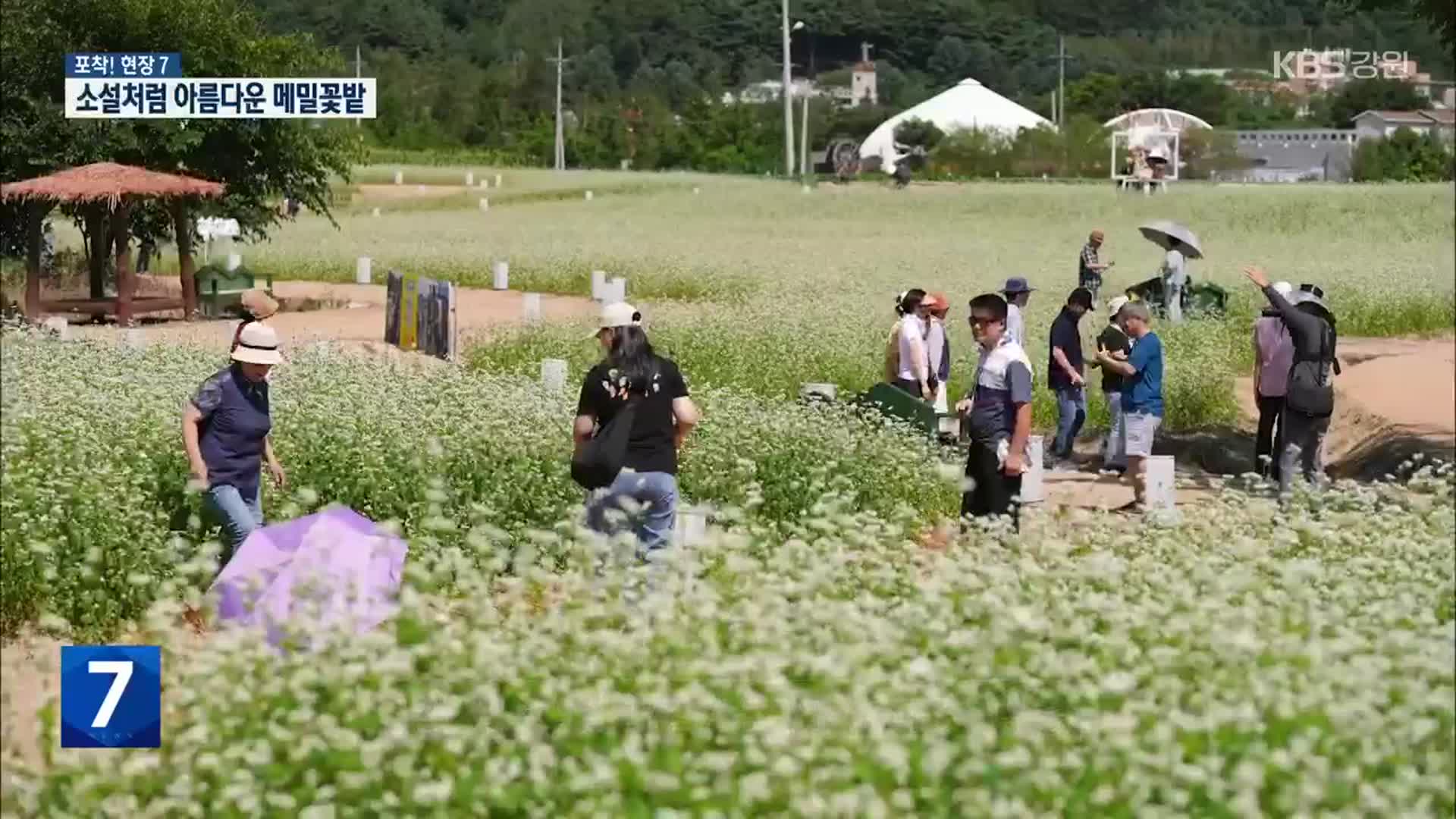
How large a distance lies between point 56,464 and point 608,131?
291ft

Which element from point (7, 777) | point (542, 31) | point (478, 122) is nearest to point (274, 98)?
point (7, 777)

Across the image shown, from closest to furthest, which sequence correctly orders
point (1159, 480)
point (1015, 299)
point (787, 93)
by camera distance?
1. point (1159, 480)
2. point (1015, 299)
3. point (787, 93)

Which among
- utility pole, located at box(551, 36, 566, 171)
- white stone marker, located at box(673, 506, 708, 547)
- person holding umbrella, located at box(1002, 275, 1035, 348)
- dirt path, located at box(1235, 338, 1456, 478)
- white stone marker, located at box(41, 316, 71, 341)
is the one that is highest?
utility pole, located at box(551, 36, 566, 171)

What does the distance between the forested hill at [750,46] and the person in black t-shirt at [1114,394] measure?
7152 cm

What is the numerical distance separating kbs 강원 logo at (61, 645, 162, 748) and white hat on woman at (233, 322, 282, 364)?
3.50m

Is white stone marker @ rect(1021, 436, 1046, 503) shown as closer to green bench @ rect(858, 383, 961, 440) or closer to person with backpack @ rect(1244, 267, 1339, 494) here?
green bench @ rect(858, 383, 961, 440)

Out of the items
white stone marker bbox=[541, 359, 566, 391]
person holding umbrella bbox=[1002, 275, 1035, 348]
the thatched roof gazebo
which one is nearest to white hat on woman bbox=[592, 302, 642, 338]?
white stone marker bbox=[541, 359, 566, 391]

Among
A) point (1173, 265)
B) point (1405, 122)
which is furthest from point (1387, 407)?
point (1405, 122)

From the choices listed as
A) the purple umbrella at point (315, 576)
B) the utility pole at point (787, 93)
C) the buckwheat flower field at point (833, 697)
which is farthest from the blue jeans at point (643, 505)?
the utility pole at point (787, 93)

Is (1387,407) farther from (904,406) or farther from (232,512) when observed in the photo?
(232,512)

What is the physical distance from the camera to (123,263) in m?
30.9

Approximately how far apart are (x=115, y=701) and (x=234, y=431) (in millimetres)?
3680

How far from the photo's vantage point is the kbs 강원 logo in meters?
7.53

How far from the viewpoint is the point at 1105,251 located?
156 feet
